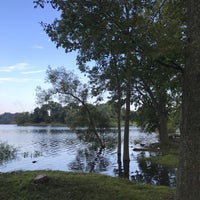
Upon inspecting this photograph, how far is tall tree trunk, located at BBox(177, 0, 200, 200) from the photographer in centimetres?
622

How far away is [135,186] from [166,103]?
23.4 m

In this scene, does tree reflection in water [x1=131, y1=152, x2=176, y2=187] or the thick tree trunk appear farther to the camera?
the thick tree trunk

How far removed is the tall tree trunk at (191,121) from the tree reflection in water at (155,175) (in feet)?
24.4

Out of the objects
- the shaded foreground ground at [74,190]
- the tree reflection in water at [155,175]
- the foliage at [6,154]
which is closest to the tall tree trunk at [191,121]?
the shaded foreground ground at [74,190]

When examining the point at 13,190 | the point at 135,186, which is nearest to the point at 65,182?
the point at 13,190

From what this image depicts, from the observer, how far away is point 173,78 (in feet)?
27.0

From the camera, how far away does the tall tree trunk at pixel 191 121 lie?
6219 millimetres

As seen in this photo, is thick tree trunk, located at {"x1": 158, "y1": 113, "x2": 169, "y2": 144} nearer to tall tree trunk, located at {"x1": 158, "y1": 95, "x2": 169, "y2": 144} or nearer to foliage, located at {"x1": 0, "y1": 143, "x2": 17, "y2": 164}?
tall tree trunk, located at {"x1": 158, "y1": 95, "x2": 169, "y2": 144}

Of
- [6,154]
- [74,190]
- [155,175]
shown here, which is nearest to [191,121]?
[74,190]

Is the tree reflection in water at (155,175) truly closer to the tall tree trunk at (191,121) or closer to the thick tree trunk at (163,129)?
the tall tree trunk at (191,121)

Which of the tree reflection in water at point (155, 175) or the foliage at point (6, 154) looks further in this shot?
the foliage at point (6, 154)

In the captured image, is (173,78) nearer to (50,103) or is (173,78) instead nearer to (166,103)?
(166,103)

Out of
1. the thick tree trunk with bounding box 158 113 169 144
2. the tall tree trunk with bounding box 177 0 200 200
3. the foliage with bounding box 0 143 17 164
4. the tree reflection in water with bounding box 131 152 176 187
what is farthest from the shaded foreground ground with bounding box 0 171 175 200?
the thick tree trunk with bounding box 158 113 169 144

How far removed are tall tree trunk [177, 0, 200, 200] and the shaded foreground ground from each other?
217cm
